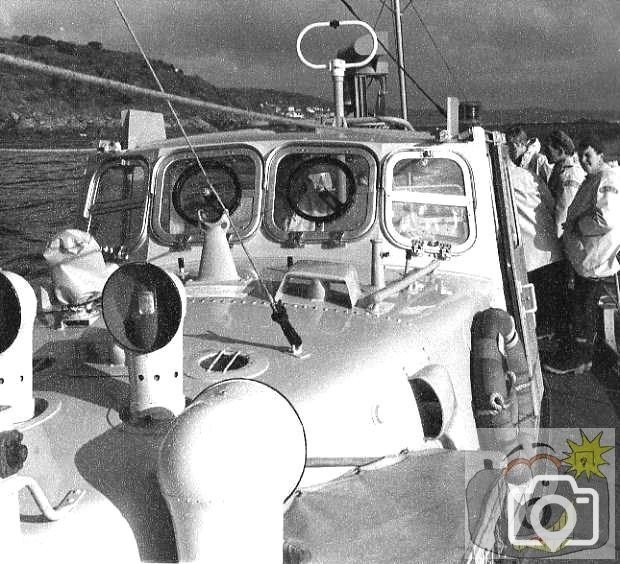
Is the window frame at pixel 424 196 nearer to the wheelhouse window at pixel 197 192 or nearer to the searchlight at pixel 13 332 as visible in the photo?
the wheelhouse window at pixel 197 192

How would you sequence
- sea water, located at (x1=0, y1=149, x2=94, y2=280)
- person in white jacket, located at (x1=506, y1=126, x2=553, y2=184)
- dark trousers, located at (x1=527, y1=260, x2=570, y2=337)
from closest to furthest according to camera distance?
1. dark trousers, located at (x1=527, y1=260, x2=570, y2=337)
2. person in white jacket, located at (x1=506, y1=126, x2=553, y2=184)
3. sea water, located at (x1=0, y1=149, x2=94, y2=280)

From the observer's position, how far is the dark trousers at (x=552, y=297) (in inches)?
263

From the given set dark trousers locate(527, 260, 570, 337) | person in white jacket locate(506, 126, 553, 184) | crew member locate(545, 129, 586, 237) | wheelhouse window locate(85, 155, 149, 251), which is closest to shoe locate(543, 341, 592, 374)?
dark trousers locate(527, 260, 570, 337)

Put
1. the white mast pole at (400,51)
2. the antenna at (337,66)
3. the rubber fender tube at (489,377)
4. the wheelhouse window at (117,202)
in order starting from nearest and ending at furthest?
the rubber fender tube at (489,377), the wheelhouse window at (117,202), the antenna at (337,66), the white mast pole at (400,51)

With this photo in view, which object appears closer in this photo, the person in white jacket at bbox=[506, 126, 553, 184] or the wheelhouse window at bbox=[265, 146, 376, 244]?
the wheelhouse window at bbox=[265, 146, 376, 244]

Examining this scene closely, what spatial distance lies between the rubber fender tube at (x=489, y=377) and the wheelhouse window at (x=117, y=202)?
232cm

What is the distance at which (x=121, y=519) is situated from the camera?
2027 millimetres

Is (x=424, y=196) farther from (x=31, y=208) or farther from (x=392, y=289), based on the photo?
(x=31, y=208)

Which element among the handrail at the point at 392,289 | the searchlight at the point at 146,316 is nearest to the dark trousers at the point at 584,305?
the handrail at the point at 392,289

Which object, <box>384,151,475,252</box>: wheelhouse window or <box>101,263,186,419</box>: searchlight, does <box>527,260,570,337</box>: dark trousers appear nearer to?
<box>384,151,475,252</box>: wheelhouse window

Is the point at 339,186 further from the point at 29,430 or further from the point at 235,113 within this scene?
the point at 29,430

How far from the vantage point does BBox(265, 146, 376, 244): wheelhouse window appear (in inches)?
177

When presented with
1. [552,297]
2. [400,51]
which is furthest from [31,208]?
[552,297]

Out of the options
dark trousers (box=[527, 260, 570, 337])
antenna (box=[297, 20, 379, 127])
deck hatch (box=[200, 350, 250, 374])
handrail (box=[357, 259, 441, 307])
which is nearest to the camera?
deck hatch (box=[200, 350, 250, 374])
